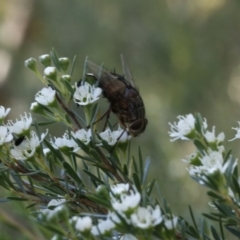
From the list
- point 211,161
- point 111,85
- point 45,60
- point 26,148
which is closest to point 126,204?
point 211,161

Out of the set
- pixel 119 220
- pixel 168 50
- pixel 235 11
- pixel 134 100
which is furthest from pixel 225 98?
pixel 119 220

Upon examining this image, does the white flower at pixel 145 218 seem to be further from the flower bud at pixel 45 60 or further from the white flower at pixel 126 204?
the flower bud at pixel 45 60

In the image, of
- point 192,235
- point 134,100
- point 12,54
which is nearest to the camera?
point 192,235

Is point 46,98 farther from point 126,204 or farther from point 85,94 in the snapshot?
point 126,204

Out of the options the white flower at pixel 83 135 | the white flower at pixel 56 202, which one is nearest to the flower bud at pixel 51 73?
the white flower at pixel 83 135

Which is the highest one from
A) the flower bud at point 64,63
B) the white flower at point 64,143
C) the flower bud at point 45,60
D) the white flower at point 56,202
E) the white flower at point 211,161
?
the flower bud at point 45,60

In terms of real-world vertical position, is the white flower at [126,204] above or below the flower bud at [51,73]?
below

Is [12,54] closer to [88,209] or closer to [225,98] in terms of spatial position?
[225,98]
